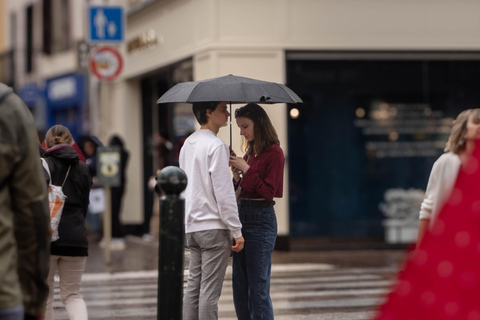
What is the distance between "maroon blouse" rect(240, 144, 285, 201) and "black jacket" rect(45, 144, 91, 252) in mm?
1230

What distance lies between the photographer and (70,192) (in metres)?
6.63

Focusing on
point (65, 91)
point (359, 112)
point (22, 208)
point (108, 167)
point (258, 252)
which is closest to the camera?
point (22, 208)

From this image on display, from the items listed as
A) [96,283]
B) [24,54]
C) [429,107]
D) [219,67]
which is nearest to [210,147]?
[96,283]

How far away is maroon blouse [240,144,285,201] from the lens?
6.27 m

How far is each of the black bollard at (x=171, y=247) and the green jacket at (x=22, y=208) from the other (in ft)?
5.58

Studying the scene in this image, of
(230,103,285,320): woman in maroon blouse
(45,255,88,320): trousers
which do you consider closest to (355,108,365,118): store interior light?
(230,103,285,320): woman in maroon blouse

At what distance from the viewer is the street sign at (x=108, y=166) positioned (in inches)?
546

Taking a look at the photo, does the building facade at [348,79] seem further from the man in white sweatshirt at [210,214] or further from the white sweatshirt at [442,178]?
the white sweatshirt at [442,178]

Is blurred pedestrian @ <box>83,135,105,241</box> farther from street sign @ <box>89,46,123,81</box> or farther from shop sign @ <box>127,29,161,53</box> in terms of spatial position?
shop sign @ <box>127,29,161,53</box>

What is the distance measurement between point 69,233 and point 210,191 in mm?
1231

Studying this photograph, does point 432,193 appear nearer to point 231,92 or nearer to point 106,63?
point 231,92

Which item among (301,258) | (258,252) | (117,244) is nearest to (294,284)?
(301,258)

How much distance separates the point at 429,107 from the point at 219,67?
352 cm

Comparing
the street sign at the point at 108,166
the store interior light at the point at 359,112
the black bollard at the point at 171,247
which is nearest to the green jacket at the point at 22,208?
the black bollard at the point at 171,247
